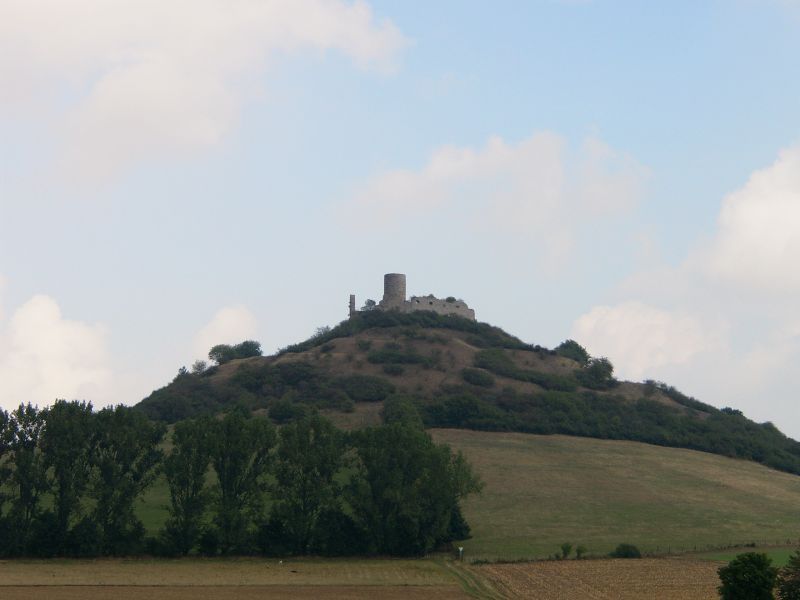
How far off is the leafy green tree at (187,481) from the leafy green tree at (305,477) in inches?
161

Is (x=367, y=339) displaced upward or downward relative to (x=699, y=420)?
upward

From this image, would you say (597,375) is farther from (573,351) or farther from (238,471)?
(238,471)

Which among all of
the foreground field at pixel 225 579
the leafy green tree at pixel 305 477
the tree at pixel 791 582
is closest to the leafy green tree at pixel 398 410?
the leafy green tree at pixel 305 477

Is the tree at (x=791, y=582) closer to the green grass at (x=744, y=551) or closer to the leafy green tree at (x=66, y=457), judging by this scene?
the green grass at (x=744, y=551)

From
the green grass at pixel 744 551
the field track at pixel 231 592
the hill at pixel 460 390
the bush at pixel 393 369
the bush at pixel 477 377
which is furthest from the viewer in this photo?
the bush at pixel 393 369

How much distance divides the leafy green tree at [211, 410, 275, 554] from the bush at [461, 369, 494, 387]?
5553 cm

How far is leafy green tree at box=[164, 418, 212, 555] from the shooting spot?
5669 centimetres

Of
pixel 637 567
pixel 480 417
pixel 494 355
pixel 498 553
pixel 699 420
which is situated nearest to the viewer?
pixel 637 567

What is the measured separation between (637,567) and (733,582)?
1681 centimetres

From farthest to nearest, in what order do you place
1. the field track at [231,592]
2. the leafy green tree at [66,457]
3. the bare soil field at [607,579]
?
the leafy green tree at [66,457] → the bare soil field at [607,579] → the field track at [231,592]

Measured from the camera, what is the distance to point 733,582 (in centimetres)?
3497

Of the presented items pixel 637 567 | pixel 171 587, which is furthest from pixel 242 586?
pixel 637 567

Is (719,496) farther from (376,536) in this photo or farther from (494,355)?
(494,355)

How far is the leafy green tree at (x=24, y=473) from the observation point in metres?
55.4
